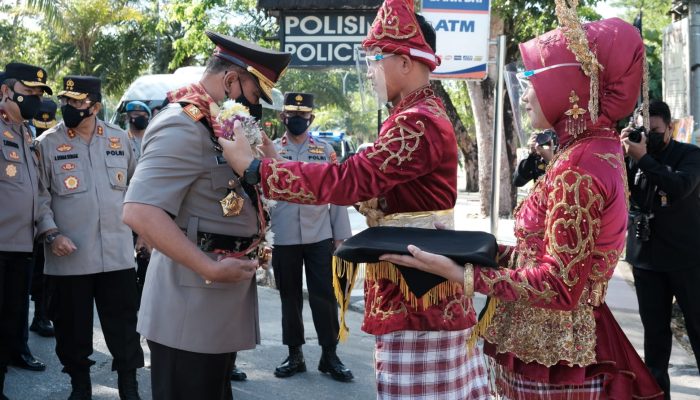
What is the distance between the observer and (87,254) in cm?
536

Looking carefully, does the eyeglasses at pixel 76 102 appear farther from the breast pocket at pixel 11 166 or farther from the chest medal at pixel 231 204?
the chest medal at pixel 231 204

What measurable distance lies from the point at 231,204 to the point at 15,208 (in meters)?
2.92

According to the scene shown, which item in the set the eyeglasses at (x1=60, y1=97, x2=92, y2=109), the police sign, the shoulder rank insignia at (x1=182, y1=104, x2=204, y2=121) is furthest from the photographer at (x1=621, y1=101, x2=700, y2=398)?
the police sign

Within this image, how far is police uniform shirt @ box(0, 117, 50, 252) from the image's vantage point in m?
5.37

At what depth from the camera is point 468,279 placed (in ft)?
8.57

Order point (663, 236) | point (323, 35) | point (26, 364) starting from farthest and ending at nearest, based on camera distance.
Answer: point (323, 35), point (26, 364), point (663, 236)

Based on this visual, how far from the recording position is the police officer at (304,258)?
6.32 m

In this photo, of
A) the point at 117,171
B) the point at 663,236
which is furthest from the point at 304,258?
the point at 663,236

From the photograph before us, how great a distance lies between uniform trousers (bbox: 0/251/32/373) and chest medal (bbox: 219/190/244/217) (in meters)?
2.91

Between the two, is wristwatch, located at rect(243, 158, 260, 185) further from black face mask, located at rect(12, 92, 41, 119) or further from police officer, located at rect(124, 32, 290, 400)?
black face mask, located at rect(12, 92, 41, 119)

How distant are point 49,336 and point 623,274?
8043 millimetres

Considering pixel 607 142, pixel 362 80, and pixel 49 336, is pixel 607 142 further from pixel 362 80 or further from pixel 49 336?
pixel 49 336

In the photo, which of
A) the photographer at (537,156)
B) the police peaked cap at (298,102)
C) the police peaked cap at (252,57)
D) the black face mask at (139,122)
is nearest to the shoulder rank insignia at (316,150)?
the police peaked cap at (298,102)

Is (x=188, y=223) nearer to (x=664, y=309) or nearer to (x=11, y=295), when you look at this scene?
(x=11, y=295)
